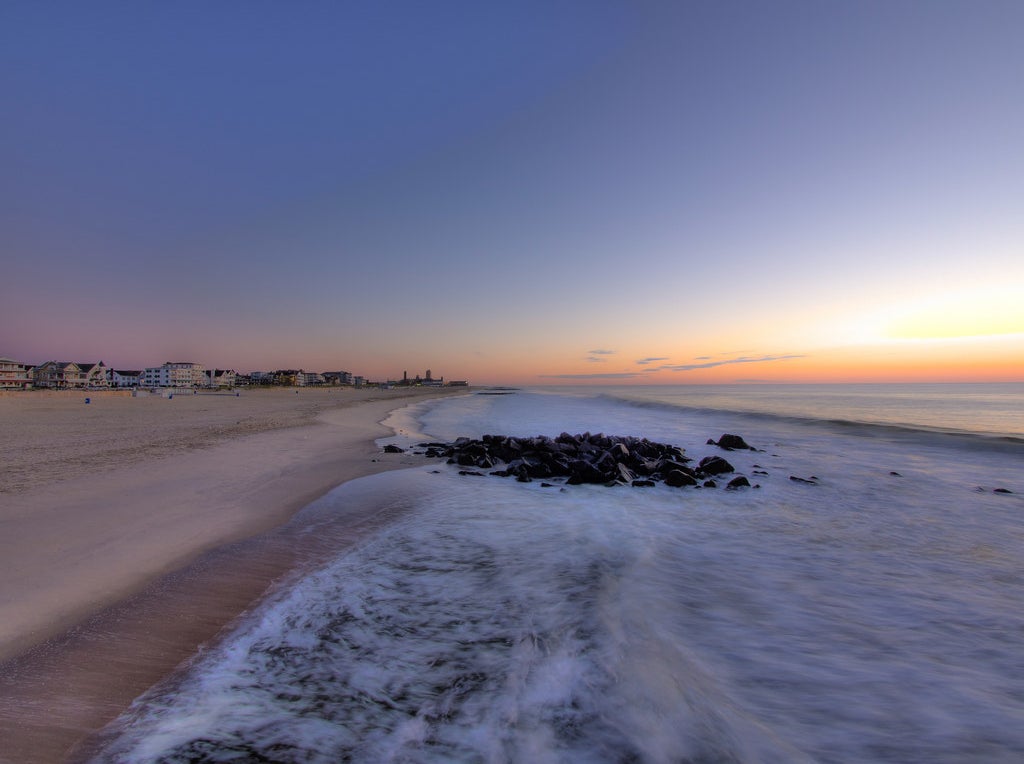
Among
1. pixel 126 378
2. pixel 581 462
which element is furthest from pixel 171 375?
pixel 581 462

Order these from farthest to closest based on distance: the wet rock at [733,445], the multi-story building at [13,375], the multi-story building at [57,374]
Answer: the multi-story building at [57,374]
the multi-story building at [13,375]
the wet rock at [733,445]

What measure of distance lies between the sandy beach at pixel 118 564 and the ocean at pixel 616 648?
0.35m

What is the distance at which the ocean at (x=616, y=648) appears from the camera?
2.60m

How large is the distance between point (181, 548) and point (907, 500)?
13.0 meters

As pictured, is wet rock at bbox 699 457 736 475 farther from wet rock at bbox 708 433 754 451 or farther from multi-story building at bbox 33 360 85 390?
multi-story building at bbox 33 360 85 390

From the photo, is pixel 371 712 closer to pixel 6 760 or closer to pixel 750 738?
pixel 6 760

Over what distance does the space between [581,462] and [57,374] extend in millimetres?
132100

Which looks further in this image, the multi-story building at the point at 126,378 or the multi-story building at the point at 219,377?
the multi-story building at the point at 219,377

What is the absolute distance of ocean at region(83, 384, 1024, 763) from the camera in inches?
102

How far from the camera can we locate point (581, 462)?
10.3 m

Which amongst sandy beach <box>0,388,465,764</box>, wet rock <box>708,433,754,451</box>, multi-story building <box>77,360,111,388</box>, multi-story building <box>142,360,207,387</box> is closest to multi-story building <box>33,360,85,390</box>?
multi-story building <box>77,360,111,388</box>

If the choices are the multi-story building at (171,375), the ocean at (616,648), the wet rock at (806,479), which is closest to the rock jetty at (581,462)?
the wet rock at (806,479)

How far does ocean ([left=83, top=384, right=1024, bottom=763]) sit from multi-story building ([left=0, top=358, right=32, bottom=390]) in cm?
11178

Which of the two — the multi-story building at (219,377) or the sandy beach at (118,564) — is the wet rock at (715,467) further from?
the multi-story building at (219,377)
